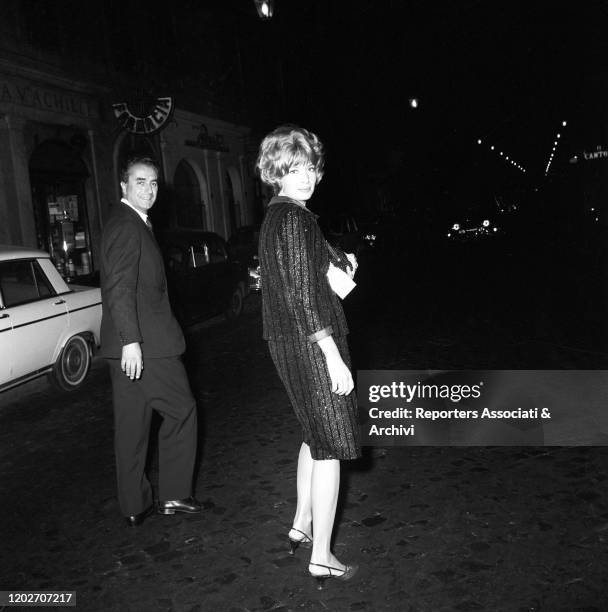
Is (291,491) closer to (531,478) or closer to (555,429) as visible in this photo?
(531,478)

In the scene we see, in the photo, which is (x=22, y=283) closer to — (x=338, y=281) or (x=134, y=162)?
(x=134, y=162)

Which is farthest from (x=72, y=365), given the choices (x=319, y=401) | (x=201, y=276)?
(x=319, y=401)

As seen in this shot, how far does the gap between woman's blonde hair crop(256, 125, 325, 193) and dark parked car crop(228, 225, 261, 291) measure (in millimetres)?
10645

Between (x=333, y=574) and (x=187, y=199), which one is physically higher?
(x=187, y=199)

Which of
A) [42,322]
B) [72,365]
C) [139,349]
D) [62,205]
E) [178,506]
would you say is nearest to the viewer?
[139,349]

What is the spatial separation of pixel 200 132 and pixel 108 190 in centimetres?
620

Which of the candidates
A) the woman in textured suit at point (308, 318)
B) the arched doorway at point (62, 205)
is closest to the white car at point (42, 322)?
the woman in textured suit at point (308, 318)

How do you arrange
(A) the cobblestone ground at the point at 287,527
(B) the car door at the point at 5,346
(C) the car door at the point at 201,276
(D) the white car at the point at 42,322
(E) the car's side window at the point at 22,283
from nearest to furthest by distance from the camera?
(A) the cobblestone ground at the point at 287,527, (B) the car door at the point at 5,346, (D) the white car at the point at 42,322, (E) the car's side window at the point at 22,283, (C) the car door at the point at 201,276

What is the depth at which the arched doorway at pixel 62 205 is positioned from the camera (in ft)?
46.7

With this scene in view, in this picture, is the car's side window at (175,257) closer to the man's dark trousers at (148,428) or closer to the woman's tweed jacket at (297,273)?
the man's dark trousers at (148,428)

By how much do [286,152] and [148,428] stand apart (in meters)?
1.74

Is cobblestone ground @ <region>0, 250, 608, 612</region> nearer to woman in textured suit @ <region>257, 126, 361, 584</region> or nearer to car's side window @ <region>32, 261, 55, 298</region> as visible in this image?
woman in textured suit @ <region>257, 126, 361, 584</region>

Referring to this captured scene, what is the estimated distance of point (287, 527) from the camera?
355cm

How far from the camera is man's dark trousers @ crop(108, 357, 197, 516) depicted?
3.44 meters
